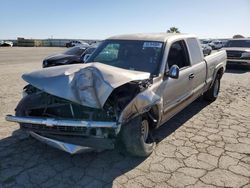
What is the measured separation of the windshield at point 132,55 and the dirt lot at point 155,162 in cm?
138

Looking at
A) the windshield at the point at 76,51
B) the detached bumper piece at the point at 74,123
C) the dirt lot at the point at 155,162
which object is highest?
the windshield at the point at 76,51

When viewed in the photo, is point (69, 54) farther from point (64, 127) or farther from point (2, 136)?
point (64, 127)

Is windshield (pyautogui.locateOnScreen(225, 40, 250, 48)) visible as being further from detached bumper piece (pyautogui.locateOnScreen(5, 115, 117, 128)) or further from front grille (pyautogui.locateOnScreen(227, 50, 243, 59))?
detached bumper piece (pyautogui.locateOnScreen(5, 115, 117, 128))

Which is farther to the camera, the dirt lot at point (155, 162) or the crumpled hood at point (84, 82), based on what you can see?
the dirt lot at point (155, 162)

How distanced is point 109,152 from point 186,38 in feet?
9.78

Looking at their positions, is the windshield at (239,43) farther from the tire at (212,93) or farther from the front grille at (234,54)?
the tire at (212,93)

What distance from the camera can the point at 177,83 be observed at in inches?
184

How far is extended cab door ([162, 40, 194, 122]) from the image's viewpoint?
4.38 meters

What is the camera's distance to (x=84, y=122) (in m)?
3.10

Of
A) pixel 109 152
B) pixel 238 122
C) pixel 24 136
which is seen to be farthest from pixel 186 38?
pixel 24 136

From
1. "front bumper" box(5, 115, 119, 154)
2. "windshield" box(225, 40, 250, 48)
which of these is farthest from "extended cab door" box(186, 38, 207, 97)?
"windshield" box(225, 40, 250, 48)

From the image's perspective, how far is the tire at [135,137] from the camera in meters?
3.54

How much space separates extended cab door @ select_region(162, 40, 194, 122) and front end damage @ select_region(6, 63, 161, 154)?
2.17 feet

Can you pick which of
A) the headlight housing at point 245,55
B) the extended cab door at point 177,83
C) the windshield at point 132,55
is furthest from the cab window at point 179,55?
the headlight housing at point 245,55
